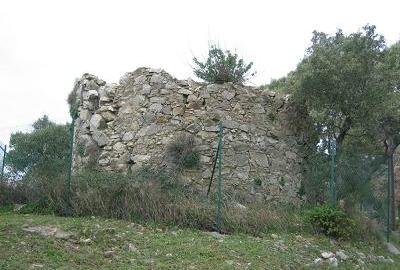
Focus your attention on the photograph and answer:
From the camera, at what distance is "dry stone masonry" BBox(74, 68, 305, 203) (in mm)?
10992

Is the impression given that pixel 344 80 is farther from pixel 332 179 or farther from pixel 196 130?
pixel 196 130

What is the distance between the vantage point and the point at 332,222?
9.30 m

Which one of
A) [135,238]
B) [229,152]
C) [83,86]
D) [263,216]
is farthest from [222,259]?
[83,86]

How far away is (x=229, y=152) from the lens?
11.2m

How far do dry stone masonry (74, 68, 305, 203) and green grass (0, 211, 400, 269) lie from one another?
102 inches

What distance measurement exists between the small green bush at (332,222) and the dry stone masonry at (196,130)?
76.4 inches

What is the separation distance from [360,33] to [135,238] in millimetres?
7979

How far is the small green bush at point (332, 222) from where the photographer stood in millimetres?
9242

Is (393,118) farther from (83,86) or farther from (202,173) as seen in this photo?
(83,86)

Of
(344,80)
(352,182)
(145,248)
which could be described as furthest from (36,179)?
(344,80)

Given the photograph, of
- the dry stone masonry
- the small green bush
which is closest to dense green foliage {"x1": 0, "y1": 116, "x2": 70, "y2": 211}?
the dry stone masonry

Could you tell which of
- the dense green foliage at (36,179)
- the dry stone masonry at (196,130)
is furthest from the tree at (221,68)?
the dense green foliage at (36,179)

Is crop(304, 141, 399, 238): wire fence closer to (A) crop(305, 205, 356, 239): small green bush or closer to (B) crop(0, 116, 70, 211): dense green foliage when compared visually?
(A) crop(305, 205, 356, 239): small green bush

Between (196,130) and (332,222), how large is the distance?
3911 mm
